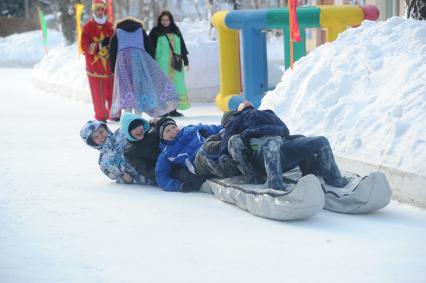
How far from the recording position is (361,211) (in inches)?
227

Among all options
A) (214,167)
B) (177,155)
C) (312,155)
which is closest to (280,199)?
(312,155)

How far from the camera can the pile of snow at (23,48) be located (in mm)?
35253

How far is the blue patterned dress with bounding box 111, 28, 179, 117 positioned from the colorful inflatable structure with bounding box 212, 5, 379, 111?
93cm

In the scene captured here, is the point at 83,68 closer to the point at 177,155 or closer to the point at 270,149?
the point at 177,155

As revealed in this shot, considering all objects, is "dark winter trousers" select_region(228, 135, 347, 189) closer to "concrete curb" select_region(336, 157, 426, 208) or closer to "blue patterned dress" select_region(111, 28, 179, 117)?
"concrete curb" select_region(336, 157, 426, 208)

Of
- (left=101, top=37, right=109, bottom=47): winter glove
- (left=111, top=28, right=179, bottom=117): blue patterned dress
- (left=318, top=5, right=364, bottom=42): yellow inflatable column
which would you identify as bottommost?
(left=111, top=28, right=179, bottom=117): blue patterned dress

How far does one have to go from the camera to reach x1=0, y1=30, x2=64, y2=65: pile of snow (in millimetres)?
35253

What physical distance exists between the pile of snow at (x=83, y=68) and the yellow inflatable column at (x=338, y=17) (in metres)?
4.05

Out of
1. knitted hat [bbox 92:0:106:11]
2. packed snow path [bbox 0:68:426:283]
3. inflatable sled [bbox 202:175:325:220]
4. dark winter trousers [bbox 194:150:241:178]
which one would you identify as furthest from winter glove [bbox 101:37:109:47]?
inflatable sled [bbox 202:175:325:220]

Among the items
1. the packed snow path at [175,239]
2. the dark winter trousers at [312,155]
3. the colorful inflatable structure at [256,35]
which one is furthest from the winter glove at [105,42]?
the dark winter trousers at [312,155]

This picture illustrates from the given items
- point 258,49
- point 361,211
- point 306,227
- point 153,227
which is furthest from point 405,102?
point 258,49

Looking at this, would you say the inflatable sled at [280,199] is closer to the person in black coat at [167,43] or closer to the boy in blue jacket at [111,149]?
the boy in blue jacket at [111,149]

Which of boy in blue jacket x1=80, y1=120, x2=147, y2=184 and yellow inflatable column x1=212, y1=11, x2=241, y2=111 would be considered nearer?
boy in blue jacket x1=80, y1=120, x2=147, y2=184

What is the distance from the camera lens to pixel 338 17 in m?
10.8
